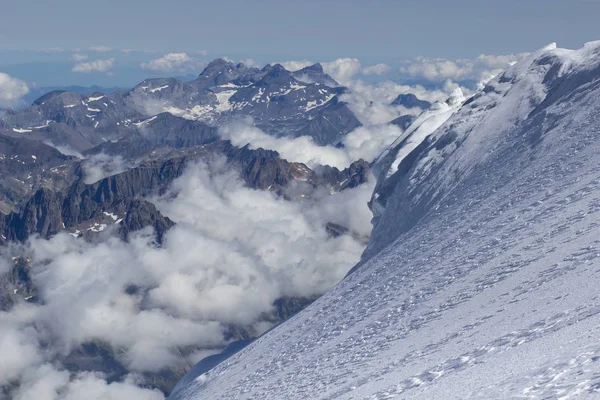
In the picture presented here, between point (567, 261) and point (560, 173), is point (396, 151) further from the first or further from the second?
point (567, 261)

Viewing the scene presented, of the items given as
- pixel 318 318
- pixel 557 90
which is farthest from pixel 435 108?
pixel 318 318

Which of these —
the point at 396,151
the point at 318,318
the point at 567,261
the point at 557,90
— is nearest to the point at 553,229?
the point at 567,261

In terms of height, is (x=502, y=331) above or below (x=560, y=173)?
below

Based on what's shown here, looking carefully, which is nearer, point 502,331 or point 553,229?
point 502,331

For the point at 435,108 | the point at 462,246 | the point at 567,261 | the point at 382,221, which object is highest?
the point at 435,108

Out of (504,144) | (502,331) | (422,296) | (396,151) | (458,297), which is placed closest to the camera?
(502,331)

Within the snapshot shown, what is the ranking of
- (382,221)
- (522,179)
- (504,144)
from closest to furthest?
(522,179) < (504,144) < (382,221)
